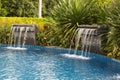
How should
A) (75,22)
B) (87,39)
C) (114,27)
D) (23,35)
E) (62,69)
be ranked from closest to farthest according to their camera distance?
(62,69), (114,27), (87,39), (75,22), (23,35)

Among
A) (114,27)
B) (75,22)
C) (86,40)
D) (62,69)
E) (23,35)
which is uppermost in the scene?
(75,22)

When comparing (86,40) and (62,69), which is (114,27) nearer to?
(86,40)

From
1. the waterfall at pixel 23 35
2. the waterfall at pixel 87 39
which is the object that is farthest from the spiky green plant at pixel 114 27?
the waterfall at pixel 23 35

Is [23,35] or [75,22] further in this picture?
[23,35]

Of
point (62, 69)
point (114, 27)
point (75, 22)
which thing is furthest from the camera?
point (75, 22)

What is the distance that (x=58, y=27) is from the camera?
13305 millimetres

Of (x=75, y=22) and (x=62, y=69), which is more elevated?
(x=75, y=22)

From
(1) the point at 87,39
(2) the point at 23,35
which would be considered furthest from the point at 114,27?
(2) the point at 23,35

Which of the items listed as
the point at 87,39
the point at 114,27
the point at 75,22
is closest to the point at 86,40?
the point at 87,39

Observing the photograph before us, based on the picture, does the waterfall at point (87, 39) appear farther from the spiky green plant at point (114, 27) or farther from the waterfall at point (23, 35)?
the waterfall at point (23, 35)

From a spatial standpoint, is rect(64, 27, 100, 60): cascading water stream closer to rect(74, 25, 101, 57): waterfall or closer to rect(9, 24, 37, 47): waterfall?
rect(74, 25, 101, 57): waterfall

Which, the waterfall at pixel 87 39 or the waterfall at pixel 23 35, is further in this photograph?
the waterfall at pixel 23 35

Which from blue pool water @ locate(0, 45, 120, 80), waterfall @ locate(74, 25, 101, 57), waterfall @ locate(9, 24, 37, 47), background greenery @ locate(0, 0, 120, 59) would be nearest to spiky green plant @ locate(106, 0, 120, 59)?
background greenery @ locate(0, 0, 120, 59)

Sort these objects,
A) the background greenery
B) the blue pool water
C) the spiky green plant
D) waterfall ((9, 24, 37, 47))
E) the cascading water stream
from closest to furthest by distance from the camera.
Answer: the blue pool water → the spiky green plant → the background greenery → the cascading water stream → waterfall ((9, 24, 37, 47))
